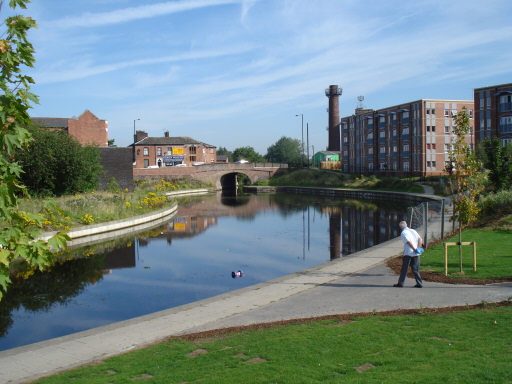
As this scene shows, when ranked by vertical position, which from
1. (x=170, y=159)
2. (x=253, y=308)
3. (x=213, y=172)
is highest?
(x=170, y=159)

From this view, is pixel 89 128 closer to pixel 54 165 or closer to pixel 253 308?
pixel 54 165

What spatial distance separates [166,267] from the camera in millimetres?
19953

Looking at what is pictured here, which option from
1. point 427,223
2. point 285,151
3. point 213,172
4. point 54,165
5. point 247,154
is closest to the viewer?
point 427,223

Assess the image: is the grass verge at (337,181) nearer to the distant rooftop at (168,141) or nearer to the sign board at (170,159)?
the sign board at (170,159)

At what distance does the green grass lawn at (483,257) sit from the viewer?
13062mm

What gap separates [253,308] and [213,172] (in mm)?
71632

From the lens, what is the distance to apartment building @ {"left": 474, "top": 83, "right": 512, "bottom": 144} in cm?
5634

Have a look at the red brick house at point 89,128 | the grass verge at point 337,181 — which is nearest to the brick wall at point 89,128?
the red brick house at point 89,128

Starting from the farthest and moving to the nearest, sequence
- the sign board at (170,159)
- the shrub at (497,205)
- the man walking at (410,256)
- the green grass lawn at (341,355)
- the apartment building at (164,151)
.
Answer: the apartment building at (164,151) → the sign board at (170,159) → the shrub at (497,205) → the man walking at (410,256) → the green grass lawn at (341,355)

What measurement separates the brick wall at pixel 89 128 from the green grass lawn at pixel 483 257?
46.1 meters

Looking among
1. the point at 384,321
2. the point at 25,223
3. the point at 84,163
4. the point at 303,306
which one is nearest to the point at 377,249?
the point at 303,306

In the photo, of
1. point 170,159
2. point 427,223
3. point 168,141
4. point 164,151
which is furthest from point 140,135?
point 427,223

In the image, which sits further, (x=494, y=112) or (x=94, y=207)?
(x=494, y=112)

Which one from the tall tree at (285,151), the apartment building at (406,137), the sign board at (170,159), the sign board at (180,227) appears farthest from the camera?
the tall tree at (285,151)
